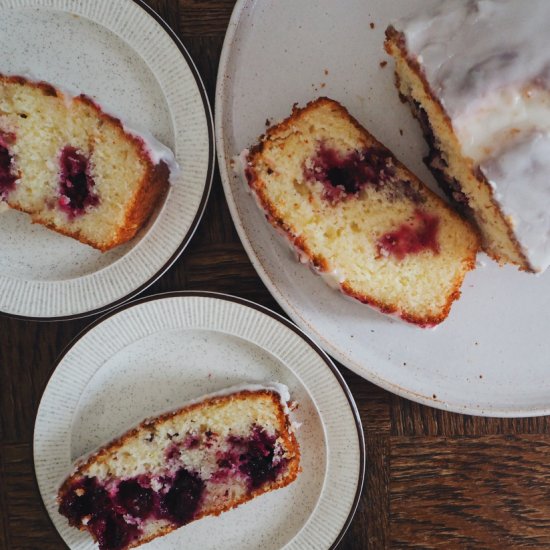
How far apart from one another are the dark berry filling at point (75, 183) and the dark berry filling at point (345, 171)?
0.63 metres

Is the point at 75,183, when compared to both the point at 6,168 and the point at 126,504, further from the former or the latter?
the point at 126,504

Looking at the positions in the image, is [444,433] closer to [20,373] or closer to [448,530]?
[448,530]

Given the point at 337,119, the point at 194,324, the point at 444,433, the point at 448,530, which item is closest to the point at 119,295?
the point at 194,324

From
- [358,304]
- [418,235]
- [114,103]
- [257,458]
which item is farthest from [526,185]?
[114,103]

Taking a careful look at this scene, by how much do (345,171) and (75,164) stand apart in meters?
0.77

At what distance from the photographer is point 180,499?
1.88 metres

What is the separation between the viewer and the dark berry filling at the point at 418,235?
5.95ft

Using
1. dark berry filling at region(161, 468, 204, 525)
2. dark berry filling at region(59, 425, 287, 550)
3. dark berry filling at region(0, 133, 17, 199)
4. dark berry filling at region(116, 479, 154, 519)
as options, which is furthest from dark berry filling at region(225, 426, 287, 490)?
dark berry filling at region(0, 133, 17, 199)

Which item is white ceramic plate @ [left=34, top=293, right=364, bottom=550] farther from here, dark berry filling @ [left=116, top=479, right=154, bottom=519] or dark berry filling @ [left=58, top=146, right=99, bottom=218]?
dark berry filling @ [left=58, top=146, right=99, bottom=218]

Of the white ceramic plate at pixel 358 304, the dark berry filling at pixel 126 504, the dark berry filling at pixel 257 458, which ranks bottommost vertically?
the dark berry filling at pixel 126 504

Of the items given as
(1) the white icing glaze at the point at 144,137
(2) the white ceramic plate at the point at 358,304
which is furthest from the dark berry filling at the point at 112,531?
(1) the white icing glaze at the point at 144,137

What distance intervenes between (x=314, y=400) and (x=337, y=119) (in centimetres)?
82

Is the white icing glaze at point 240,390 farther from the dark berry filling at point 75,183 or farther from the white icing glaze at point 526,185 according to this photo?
the white icing glaze at point 526,185

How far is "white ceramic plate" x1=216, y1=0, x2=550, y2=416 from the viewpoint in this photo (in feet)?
6.10
